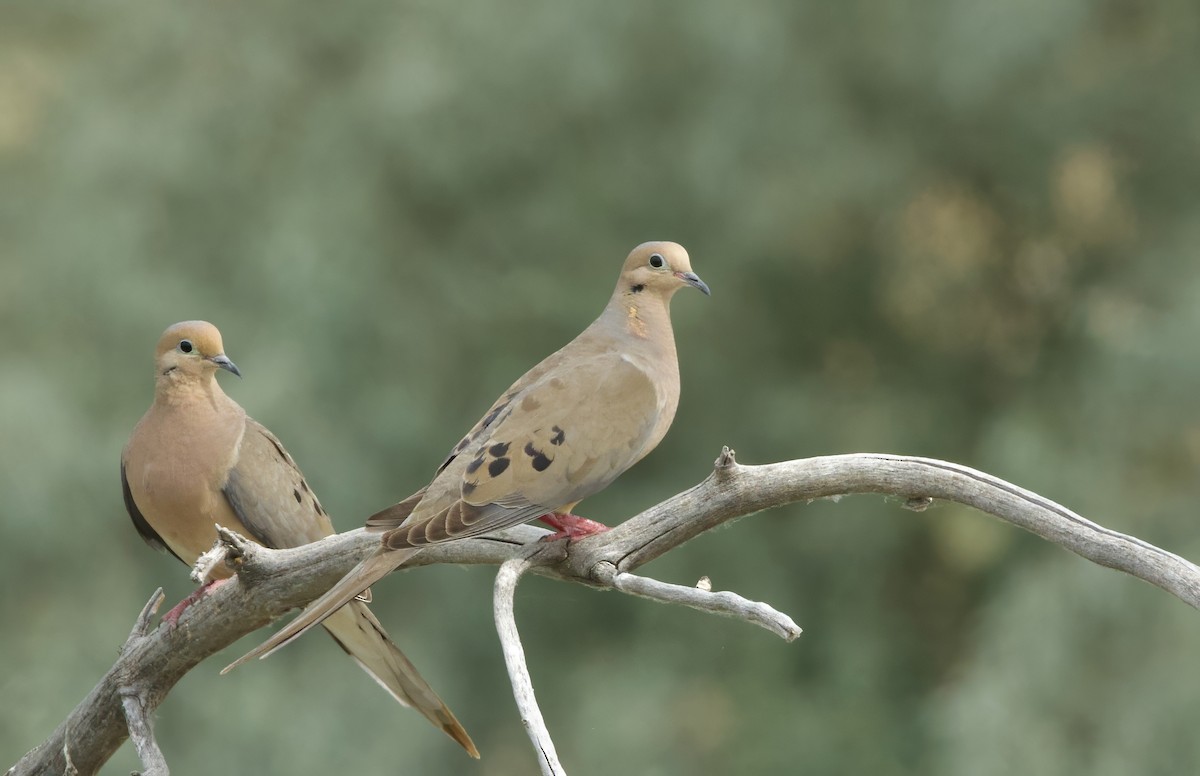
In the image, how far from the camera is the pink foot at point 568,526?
9.89ft

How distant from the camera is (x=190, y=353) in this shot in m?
3.74

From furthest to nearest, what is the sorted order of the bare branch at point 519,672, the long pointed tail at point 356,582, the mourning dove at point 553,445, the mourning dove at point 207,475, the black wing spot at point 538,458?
the mourning dove at point 207,475, the black wing spot at point 538,458, the mourning dove at point 553,445, the long pointed tail at point 356,582, the bare branch at point 519,672

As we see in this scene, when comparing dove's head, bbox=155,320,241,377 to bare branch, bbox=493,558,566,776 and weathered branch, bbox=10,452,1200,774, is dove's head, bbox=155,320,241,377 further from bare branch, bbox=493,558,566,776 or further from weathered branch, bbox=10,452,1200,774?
bare branch, bbox=493,558,566,776

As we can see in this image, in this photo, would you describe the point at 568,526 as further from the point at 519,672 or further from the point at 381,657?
the point at 381,657

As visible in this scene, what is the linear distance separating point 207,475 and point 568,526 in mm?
1044

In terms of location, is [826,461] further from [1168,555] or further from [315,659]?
[315,659]

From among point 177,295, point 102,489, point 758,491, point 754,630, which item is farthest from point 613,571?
point 754,630

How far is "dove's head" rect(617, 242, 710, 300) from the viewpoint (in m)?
3.45

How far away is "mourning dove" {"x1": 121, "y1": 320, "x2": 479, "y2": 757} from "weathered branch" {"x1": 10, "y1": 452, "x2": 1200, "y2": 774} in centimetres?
41

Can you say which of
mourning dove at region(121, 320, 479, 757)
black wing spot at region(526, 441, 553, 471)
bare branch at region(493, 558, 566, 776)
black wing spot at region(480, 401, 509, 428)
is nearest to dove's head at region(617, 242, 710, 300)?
black wing spot at region(480, 401, 509, 428)

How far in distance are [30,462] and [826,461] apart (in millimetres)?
4990

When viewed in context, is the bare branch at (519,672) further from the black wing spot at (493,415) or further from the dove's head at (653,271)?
the dove's head at (653,271)

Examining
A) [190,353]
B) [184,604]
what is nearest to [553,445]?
[184,604]

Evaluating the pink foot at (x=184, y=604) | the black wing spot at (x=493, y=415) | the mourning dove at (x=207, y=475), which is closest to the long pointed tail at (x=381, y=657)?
the mourning dove at (x=207, y=475)
